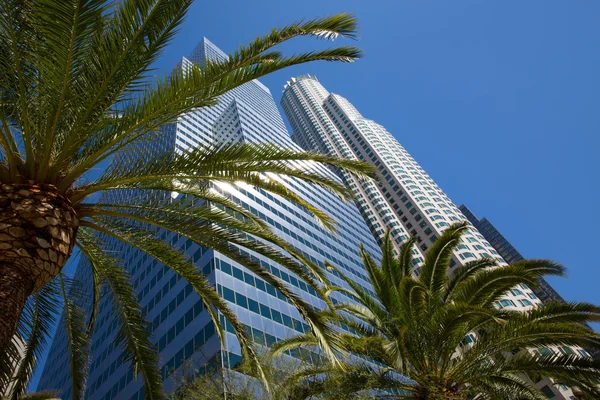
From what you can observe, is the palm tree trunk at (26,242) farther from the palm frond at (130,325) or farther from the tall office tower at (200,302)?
the tall office tower at (200,302)

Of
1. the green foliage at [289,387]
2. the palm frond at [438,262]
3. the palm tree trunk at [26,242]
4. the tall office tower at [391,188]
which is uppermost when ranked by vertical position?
the tall office tower at [391,188]

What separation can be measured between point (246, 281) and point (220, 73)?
23.3 m

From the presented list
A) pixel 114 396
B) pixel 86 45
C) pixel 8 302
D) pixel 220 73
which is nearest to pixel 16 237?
pixel 8 302

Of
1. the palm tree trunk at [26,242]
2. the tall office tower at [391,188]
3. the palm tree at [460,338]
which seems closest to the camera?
the palm tree trunk at [26,242]

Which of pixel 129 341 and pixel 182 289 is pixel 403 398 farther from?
pixel 182 289

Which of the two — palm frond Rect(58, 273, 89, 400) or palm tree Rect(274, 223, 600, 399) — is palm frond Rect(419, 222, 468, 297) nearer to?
palm tree Rect(274, 223, 600, 399)

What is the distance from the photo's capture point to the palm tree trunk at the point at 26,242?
4.47 meters

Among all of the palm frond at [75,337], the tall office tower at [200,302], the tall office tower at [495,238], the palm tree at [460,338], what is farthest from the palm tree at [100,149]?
the tall office tower at [495,238]

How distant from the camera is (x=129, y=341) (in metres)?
7.72

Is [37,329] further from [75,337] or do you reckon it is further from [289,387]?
[289,387]

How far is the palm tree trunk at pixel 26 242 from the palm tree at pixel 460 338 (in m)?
5.51

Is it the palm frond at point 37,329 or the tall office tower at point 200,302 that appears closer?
the palm frond at point 37,329

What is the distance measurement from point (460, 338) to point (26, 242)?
921cm

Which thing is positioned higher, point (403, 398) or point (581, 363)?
point (581, 363)
